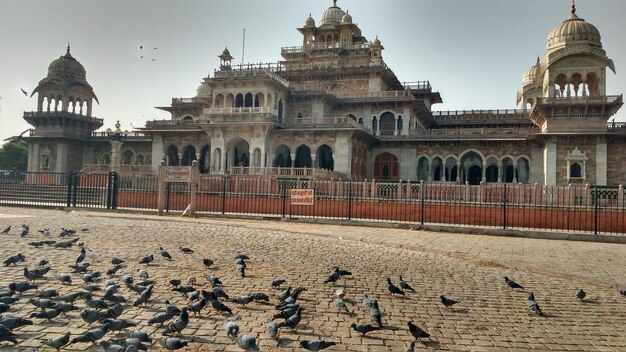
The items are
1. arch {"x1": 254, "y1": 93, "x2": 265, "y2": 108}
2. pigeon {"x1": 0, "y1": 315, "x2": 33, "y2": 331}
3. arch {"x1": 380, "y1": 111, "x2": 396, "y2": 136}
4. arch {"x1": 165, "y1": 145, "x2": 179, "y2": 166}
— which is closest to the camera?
pigeon {"x1": 0, "y1": 315, "x2": 33, "y2": 331}

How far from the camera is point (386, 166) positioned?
3634cm

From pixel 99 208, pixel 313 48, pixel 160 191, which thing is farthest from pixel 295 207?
pixel 313 48

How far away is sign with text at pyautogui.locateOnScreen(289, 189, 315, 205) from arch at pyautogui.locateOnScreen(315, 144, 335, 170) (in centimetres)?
1617

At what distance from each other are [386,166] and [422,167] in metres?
2.69

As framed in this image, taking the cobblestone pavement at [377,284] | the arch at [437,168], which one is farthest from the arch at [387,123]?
the cobblestone pavement at [377,284]

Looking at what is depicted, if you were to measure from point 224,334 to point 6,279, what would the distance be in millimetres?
3743

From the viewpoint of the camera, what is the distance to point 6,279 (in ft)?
21.3

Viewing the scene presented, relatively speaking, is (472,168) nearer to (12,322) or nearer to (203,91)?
(203,91)

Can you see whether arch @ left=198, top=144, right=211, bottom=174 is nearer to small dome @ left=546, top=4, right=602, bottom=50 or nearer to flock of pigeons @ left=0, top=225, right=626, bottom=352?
small dome @ left=546, top=4, right=602, bottom=50

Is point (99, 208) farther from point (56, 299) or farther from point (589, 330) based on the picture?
point (589, 330)

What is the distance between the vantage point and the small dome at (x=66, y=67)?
1687 inches

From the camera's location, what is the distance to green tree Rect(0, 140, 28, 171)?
53.5 metres

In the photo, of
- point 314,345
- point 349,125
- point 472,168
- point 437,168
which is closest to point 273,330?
point 314,345

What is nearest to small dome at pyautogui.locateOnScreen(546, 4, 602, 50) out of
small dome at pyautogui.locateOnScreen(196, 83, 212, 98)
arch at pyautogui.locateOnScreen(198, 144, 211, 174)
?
arch at pyautogui.locateOnScreen(198, 144, 211, 174)
